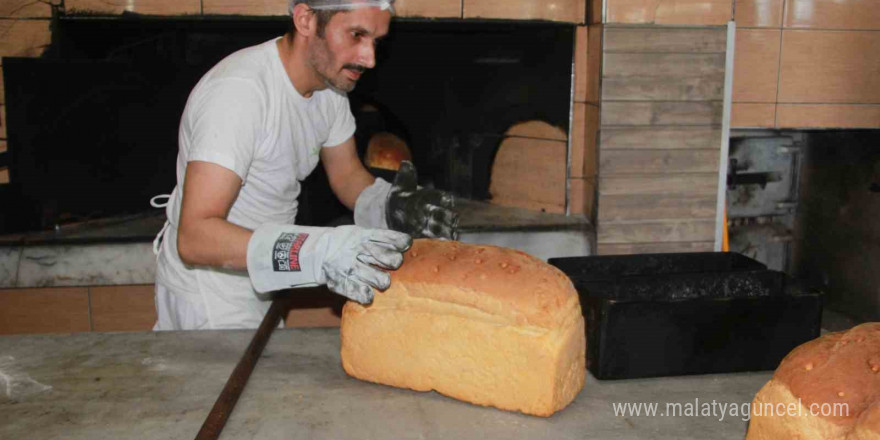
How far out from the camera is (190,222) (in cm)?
152

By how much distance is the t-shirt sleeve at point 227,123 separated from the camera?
1.55 meters

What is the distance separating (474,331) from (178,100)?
206 cm

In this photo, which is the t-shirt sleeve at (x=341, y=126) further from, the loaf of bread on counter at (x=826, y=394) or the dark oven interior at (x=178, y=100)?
the loaf of bread on counter at (x=826, y=394)

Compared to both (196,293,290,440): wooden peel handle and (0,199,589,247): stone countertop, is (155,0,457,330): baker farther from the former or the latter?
(0,199,589,247): stone countertop

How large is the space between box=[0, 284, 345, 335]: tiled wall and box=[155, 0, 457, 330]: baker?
795mm

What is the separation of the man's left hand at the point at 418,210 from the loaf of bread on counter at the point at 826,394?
0.87m

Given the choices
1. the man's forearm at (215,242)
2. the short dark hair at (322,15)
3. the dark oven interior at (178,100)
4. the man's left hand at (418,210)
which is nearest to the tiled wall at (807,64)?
the dark oven interior at (178,100)

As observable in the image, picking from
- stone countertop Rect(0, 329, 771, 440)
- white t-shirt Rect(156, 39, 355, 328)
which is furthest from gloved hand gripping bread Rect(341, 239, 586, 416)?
white t-shirt Rect(156, 39, 355, 328)

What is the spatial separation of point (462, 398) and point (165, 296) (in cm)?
98

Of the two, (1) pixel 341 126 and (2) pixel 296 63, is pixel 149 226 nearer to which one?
(1) pixel 341 126

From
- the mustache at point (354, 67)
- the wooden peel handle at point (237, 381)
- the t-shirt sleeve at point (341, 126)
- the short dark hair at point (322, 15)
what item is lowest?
the wooden peel handle at point (237, 381)

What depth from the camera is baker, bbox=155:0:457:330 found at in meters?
1.40

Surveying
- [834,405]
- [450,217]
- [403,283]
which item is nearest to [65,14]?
[450,217]

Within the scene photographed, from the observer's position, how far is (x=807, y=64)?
9.33ft
